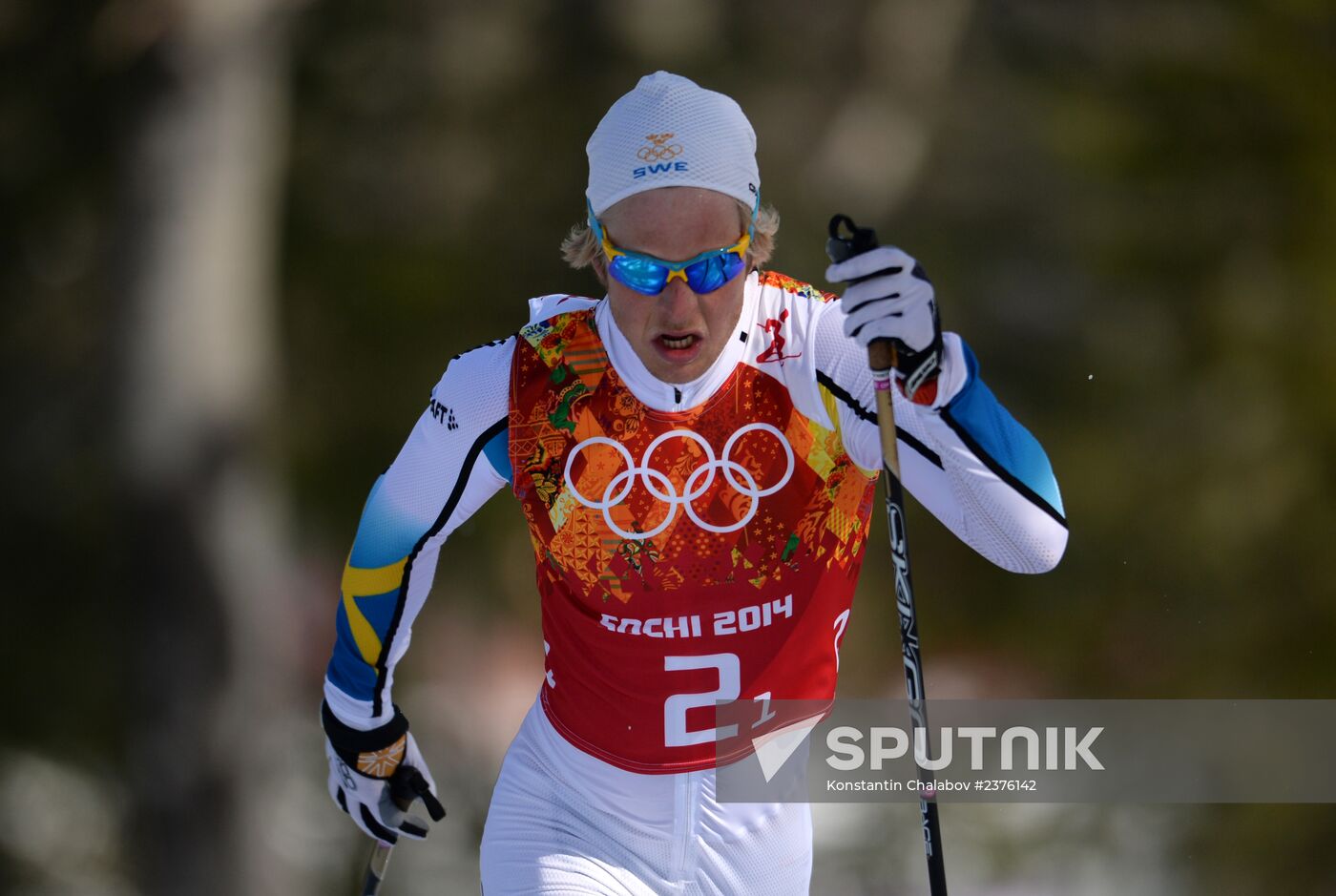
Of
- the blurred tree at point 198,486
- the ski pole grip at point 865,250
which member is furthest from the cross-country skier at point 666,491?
the blurred tree at point 198,486

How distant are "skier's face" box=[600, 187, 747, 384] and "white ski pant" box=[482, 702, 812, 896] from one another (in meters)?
0.78

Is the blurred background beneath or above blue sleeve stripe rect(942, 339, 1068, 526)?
above

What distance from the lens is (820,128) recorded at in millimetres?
8625

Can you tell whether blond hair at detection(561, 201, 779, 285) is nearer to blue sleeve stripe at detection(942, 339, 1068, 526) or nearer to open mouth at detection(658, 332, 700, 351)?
open mouth at detection(658, 332, 700, 351)

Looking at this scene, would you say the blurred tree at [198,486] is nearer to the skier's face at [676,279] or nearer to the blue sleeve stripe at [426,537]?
the blue sleeve stripe at [426,537]

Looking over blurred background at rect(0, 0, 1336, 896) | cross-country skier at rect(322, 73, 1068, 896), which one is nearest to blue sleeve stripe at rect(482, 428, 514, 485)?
cross-country skier at rect(322, 73, 1068, 896)

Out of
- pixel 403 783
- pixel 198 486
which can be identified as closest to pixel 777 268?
pixel 198 486

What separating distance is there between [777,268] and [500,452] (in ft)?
17.9

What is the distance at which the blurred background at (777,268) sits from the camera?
24.3 feet

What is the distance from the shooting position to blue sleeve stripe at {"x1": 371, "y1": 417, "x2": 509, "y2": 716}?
2646mm

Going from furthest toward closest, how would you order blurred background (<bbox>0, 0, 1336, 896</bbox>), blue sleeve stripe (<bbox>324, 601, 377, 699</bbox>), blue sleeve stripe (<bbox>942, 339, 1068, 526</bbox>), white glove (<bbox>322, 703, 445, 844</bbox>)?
1. blurred background (<bbox>0, 0, 1336, 896</bbox>)
2. white glove (<bbox>322, 703, 445, 844</bbox>)
3. blue sleeve stripe (<bbox>324, 601, 377, 699</bbox>)
4. blue sleeve stripe (<bbox>942, 339, 1068, 526</bbox>)

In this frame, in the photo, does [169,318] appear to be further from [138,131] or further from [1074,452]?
[1074,452]

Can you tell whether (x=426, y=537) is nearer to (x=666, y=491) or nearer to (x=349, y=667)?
(x=349, y=667)

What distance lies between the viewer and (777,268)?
7984 millimetres
